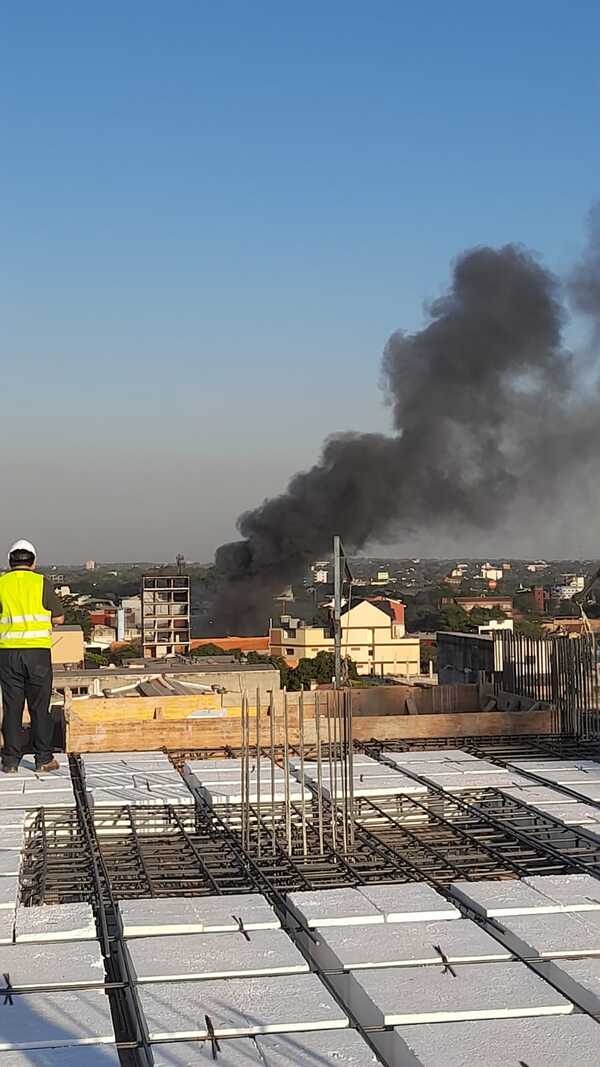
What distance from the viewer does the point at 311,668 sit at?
37062 millimetres

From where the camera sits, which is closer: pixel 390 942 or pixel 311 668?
pixel 390 942

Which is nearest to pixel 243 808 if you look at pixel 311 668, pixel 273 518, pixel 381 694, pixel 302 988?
pixel 302 988

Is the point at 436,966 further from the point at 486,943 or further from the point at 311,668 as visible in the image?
the point at 311,668

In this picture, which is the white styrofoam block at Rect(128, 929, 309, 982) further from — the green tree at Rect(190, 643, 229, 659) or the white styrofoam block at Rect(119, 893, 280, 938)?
Answer: the green tree at Rect(190, 643, 229, 659)

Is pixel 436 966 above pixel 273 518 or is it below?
below

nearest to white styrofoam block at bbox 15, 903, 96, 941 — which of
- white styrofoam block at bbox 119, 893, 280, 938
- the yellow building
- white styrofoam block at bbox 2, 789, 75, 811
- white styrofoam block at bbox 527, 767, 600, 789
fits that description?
white styrofoam block at bbox 119, 893, 280, 938

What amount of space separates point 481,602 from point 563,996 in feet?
174

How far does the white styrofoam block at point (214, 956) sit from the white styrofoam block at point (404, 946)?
0.14 m

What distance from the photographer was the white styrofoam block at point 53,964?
154 inches

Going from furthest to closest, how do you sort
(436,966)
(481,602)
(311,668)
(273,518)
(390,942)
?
(481,602) → (273,518) → (311,668) → (390,942) → (436,966)

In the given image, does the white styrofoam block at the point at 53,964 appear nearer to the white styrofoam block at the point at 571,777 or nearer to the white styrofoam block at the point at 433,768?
the white styrofoam block at the point at 433,768

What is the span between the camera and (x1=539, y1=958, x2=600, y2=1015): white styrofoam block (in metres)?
3.73

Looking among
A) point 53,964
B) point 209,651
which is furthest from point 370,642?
point 53,964

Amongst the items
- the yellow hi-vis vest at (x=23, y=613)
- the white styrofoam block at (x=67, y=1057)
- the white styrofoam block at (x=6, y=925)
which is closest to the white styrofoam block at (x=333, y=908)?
the white styrofoam block at (x=6, y=925)
